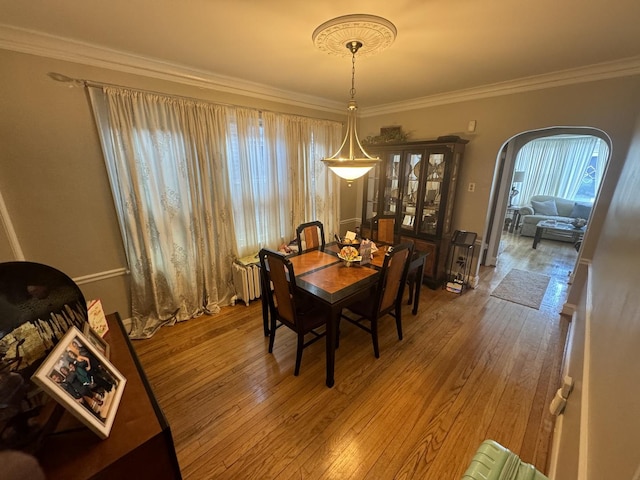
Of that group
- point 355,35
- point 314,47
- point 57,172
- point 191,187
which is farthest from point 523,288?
point 57,172

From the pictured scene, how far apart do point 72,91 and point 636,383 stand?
3415 millimetres

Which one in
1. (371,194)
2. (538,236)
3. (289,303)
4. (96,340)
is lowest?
(538,236)

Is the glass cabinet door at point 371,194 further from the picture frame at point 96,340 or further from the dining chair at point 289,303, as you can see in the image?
the picture frame at point 96,340

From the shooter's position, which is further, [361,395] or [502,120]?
[502,120]

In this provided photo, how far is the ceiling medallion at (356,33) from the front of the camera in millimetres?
1397

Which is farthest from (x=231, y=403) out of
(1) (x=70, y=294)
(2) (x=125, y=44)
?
(2) (x=125, y=44)

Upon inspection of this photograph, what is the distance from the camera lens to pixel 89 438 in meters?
0.78

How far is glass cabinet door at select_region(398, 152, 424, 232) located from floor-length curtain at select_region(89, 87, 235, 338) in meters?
2.33

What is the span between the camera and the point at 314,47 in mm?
2035

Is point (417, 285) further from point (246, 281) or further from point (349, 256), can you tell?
point (246, 281)

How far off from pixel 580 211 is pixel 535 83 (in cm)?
498

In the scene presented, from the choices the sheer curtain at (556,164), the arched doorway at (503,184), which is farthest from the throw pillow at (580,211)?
the arched doorway at (503,184)

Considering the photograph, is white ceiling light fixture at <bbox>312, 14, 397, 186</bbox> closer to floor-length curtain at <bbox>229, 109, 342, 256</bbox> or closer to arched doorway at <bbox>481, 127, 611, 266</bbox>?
floor-length curtain at <bbox>229, 109, 342, 256</bbox>

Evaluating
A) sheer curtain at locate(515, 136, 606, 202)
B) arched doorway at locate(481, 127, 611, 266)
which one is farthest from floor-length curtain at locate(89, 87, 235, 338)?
sheer curtain at locate(515, 136, 606, 202)
